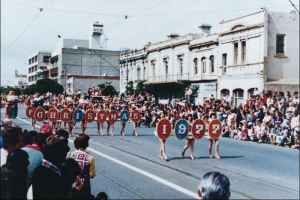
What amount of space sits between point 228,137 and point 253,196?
14019 mm

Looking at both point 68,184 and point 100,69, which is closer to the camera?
point 68,184

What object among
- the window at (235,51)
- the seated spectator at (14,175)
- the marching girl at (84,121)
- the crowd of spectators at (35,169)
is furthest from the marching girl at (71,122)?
the seated spectator at (14,175)

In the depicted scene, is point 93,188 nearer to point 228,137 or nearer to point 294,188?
point 294,188

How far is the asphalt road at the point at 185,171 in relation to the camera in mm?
9977

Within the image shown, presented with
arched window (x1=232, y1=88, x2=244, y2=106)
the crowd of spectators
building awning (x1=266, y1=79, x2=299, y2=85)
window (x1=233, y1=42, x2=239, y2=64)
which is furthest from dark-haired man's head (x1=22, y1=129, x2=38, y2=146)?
building awning (x1=266, y1=79, x2=299, y2=85)

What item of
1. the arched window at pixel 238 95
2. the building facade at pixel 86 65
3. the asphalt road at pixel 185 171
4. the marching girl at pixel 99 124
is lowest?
the asphalt road at pixel 185 171

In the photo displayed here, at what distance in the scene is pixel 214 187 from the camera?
3.23 metres

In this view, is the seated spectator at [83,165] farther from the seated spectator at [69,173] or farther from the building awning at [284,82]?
the building awning at [284,82]

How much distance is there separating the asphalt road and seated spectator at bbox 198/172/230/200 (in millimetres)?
6091

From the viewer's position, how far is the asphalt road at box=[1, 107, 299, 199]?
9.98 metres

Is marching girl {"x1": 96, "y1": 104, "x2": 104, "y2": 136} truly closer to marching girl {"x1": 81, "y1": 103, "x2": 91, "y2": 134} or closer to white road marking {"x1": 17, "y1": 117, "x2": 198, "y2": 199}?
marching girl {"x1": 81, "y1": 103, "x2": 91, "y2": 134}

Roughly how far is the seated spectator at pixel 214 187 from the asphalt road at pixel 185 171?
6.09 m

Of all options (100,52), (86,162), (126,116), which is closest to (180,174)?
(86,162)

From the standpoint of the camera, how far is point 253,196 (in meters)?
9.44
